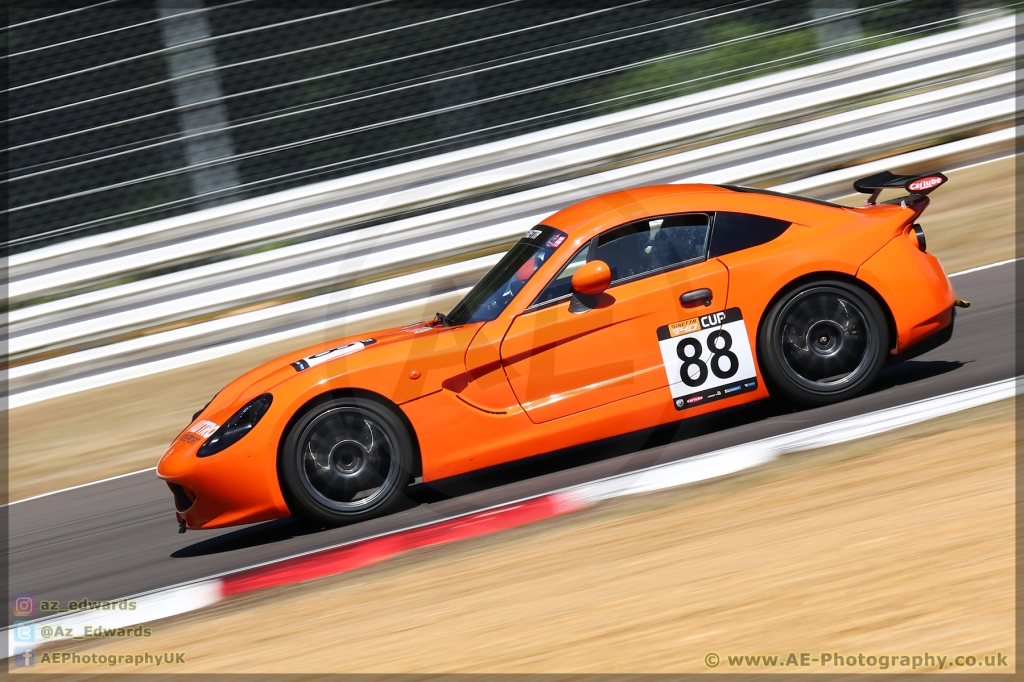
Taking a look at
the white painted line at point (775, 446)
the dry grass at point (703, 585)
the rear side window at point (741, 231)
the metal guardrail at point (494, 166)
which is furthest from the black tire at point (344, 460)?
the metal guardrail at point (494, 166)

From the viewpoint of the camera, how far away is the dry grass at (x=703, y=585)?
349 centimetres

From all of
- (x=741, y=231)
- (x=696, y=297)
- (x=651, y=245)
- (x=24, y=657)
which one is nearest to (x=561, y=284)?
(x=651, y=245)

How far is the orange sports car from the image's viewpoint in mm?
5320

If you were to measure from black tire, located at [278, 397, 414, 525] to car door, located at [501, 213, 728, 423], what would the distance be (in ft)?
2.34

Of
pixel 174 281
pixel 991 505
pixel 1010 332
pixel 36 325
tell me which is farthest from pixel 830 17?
pixel 36 325

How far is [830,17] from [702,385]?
6881mm

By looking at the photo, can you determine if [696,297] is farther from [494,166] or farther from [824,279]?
[494,166]

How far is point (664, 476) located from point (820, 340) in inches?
47.3

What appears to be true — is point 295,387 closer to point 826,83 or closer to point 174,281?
point 174,281

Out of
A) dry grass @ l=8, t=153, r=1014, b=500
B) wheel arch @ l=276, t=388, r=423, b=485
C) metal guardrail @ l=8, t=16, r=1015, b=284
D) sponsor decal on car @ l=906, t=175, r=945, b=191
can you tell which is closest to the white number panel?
sponsor decal on car @ l=906, t=175, r=945, b=191

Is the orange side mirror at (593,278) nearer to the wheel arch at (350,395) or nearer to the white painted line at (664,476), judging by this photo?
the white painted line at (664,476)

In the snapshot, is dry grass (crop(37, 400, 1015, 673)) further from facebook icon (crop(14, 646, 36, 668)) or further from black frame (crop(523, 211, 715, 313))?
black frame (crop(523, 211, 715, 313))

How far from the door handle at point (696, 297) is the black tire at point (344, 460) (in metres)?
1.63

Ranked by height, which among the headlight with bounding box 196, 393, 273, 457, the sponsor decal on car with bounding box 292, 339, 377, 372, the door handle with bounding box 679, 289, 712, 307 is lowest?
the headlight with bounding box 196, 393, 273, 457
